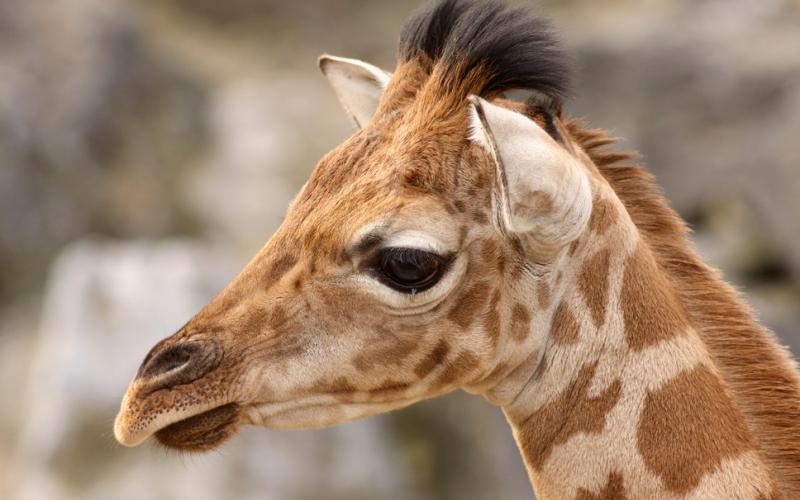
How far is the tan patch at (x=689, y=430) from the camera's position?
11.6ft

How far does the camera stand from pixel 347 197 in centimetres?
364

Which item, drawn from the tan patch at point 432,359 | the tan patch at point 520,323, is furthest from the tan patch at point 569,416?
the tan patch at point 432,359

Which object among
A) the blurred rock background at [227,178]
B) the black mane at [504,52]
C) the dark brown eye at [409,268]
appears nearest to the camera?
the dark brown eye at [409,268]

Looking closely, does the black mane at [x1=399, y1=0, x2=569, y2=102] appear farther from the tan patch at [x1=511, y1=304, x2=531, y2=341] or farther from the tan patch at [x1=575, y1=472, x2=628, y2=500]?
the tan patch at [x1=575, y1=472, x2=628, y2=500]

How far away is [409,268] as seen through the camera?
138 inches

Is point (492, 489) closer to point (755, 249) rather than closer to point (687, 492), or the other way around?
point (755, 249)

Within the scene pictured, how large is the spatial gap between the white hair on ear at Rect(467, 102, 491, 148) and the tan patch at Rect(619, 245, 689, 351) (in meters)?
0.64

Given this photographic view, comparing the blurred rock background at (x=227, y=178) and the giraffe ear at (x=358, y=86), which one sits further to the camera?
the blurred rock background at (x=227, y=178)

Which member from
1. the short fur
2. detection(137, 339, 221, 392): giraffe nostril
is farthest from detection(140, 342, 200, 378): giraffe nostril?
the short fur

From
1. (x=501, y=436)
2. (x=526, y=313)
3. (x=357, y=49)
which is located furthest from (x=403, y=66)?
(x=357, y=49)

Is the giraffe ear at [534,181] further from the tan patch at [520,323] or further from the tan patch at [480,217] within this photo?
the tan patch at [520,323]

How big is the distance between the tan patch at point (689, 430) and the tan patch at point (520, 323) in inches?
17.9

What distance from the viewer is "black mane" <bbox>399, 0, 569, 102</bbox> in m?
3.84

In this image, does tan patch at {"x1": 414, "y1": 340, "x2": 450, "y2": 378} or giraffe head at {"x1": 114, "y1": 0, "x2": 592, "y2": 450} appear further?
tan patch at {"x1": 414, "y1": 340, "x2": 450, "y2": 378}
